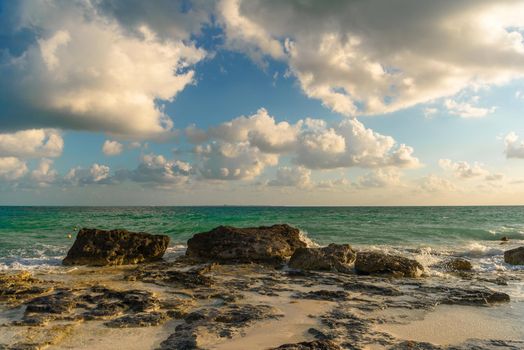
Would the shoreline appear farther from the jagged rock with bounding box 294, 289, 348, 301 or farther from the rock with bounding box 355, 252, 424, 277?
the rock with bounding box 355, 252, 424, 277

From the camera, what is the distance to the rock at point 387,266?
13.3 metres

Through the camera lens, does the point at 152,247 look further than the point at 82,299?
Yes

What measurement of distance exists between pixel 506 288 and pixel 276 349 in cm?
911

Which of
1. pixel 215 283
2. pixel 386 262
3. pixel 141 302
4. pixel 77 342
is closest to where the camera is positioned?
pixel 77 342

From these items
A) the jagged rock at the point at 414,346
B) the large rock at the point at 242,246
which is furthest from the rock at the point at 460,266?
the jagged rock at the point at 414,346

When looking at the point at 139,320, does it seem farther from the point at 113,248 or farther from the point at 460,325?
the point at 113,248

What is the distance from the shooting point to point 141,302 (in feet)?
27.5

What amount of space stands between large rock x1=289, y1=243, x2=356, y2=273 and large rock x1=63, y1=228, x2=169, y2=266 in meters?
6.45

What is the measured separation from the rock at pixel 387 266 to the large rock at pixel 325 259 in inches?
20.9

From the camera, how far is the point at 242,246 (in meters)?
16.9

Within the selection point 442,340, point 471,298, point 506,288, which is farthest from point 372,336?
point 506,288

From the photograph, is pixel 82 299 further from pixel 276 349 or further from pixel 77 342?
pixel 276 349

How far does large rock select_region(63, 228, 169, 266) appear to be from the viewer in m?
15.9

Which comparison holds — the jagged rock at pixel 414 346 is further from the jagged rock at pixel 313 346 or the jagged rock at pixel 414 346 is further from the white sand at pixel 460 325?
the jagged rock at pixel 313 346
